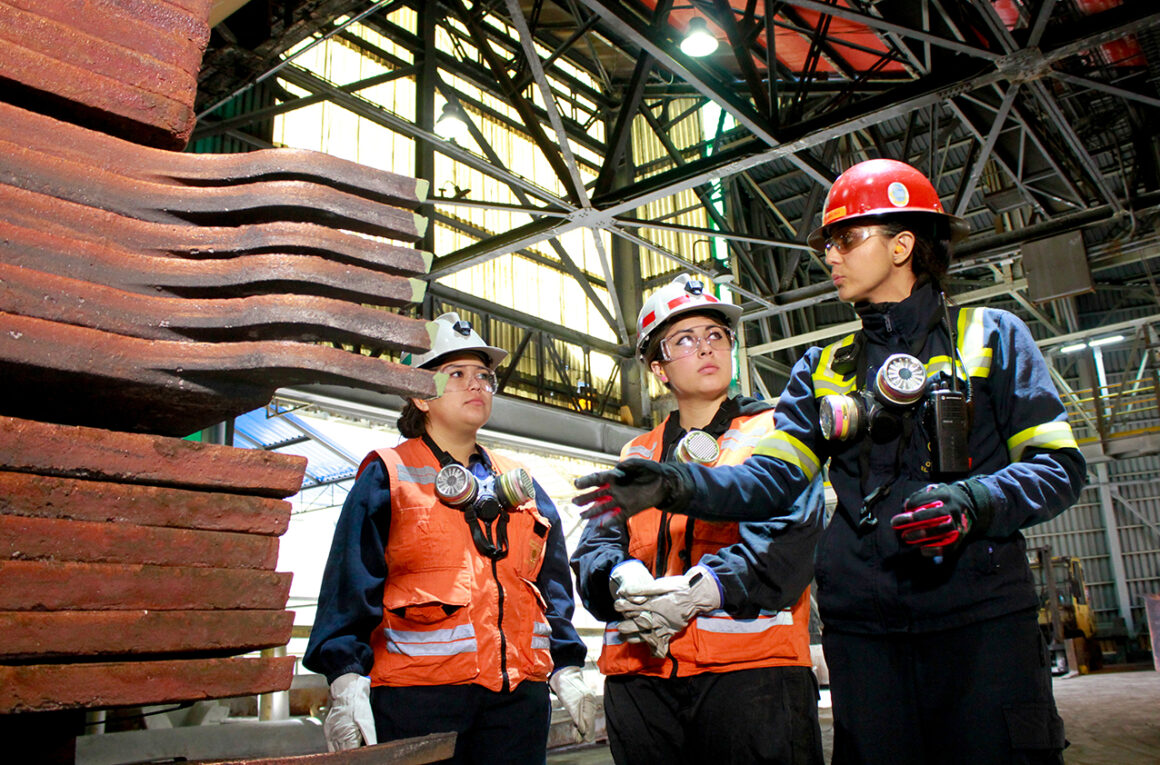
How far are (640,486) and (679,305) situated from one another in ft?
3.50

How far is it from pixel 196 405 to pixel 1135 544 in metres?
25.3

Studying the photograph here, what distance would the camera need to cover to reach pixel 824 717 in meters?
8.80

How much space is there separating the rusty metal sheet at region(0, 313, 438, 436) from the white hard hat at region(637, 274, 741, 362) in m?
1.85

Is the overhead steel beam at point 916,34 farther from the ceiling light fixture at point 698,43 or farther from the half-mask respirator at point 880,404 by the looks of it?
the half-mask respirator at point 880,404

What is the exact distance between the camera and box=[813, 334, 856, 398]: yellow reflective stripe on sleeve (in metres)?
2.28

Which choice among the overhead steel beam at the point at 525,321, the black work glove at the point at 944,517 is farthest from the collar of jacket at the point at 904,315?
the overhead steel beam at the point at 525,321

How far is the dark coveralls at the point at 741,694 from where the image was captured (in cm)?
240

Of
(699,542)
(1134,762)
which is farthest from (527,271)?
(699,542)

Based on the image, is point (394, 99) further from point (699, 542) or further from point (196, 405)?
point (196, 405)

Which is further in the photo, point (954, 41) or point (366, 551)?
point (954, 41)

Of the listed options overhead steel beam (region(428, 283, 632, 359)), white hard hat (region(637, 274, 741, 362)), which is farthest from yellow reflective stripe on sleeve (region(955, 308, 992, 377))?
overhead steel beam (region(428, 283, 632, 359))

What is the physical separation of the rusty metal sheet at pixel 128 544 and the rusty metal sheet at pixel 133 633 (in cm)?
6

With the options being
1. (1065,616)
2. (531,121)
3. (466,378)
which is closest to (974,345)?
(466,378)

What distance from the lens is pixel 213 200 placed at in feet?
4.10
